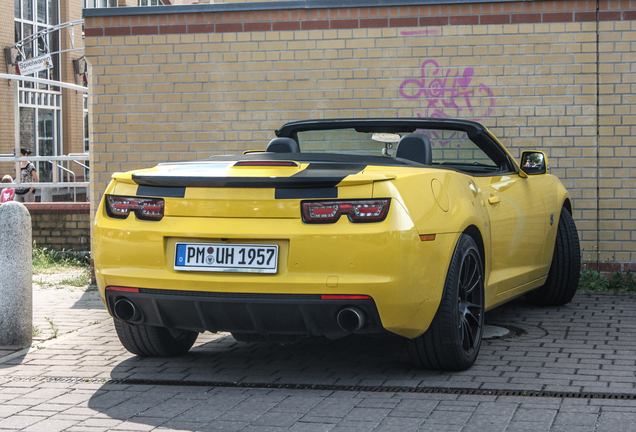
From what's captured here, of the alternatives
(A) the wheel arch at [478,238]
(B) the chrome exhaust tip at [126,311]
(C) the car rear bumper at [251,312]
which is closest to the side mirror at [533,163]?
(A) the wheel arch at [478,238]

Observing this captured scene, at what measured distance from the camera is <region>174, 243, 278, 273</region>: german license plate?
3982mm

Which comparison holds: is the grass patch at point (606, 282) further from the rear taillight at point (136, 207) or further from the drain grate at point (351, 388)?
the rear taillight at point (136, 207)

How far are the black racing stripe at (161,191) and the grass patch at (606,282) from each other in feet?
15.6

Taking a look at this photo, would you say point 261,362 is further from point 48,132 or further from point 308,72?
point 48,132

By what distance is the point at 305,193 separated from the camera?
3990mm

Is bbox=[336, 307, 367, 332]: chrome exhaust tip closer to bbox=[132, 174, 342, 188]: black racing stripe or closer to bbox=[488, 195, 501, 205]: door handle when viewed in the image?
bbox=[132, 174, 342, 188]: black racing stripe

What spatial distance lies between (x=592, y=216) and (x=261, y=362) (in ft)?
14.7

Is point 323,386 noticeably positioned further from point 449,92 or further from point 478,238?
point 449,92

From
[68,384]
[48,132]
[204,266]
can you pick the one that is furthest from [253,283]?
[48,132]

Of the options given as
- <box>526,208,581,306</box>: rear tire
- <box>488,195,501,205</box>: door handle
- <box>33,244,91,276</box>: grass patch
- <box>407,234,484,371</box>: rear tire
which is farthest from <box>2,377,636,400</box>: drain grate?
<box>33,244,91,276</box>: grass patch

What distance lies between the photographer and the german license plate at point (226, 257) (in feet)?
13.1

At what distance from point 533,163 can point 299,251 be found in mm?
2792

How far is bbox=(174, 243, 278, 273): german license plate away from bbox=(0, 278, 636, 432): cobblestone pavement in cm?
65

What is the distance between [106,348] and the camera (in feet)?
17.5
